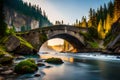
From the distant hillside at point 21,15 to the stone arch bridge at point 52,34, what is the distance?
76.4 meters

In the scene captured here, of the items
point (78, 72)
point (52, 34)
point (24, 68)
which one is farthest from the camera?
point (52, 34)

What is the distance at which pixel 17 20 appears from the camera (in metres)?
162

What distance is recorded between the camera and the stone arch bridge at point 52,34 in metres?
59.3

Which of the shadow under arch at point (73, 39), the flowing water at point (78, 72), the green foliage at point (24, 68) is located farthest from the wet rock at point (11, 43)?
the shadow under arch at point (73, 39)

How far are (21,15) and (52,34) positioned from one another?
105m

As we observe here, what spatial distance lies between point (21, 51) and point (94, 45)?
1406 inches

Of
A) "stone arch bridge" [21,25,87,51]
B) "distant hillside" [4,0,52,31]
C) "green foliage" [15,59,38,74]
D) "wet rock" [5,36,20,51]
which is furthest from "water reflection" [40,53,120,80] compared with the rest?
"distant hillside" [4,0,52,31]

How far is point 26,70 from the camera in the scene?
57.8 feet

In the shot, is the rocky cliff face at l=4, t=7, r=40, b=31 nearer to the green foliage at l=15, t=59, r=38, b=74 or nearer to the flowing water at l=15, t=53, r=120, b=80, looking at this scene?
the flowing water at l=15, t=53, r=120, b=80

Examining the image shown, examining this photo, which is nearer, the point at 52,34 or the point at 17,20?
the point at 52,34

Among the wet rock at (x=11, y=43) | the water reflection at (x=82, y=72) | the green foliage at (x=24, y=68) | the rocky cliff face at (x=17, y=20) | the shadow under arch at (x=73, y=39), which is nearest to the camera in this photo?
the water reflection at (x=82, y=72)

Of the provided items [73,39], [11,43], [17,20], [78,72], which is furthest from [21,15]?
[78,72]

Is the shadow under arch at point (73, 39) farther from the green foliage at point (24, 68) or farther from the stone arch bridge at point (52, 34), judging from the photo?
the green foliage at point (24, 68)

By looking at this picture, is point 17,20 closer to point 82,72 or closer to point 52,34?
point 52,34
